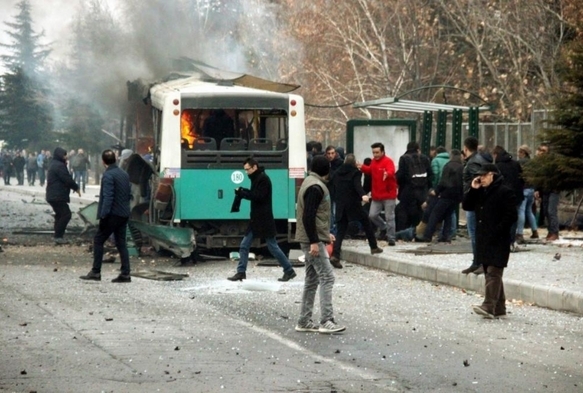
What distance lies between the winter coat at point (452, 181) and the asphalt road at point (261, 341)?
529 cm

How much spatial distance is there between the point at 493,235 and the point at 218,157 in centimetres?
811

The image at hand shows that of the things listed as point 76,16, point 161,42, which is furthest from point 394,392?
point 76,16

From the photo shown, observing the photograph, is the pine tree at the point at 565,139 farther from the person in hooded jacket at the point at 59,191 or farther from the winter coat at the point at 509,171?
the person in hooded jacket at the point at 59,191

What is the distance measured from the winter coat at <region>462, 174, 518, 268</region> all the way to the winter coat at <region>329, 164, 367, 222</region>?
232 inches

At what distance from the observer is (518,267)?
17.8 metres

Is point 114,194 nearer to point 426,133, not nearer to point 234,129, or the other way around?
point 234,129

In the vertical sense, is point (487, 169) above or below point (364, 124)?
below

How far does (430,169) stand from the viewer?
24594 mm

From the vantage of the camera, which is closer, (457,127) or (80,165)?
(457,127)

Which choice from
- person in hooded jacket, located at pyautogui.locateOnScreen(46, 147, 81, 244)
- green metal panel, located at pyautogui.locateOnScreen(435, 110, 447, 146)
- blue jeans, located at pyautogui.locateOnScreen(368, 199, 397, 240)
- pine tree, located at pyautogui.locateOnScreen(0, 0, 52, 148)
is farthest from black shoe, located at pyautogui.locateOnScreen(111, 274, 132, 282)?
pine tree, located at pyautogui.locateOnScreen(0, 0, 52, 148)

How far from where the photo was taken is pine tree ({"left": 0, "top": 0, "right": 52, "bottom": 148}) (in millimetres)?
58344

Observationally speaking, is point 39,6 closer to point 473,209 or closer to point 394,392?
point 473,209

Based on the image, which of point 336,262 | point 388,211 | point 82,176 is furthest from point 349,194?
point 82,176

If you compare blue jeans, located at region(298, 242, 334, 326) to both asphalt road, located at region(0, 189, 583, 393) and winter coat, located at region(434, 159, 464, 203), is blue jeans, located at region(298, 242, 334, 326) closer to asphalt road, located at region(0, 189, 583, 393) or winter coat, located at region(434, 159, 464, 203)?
asphalt road, located at region(0, 189, 583, 393)
